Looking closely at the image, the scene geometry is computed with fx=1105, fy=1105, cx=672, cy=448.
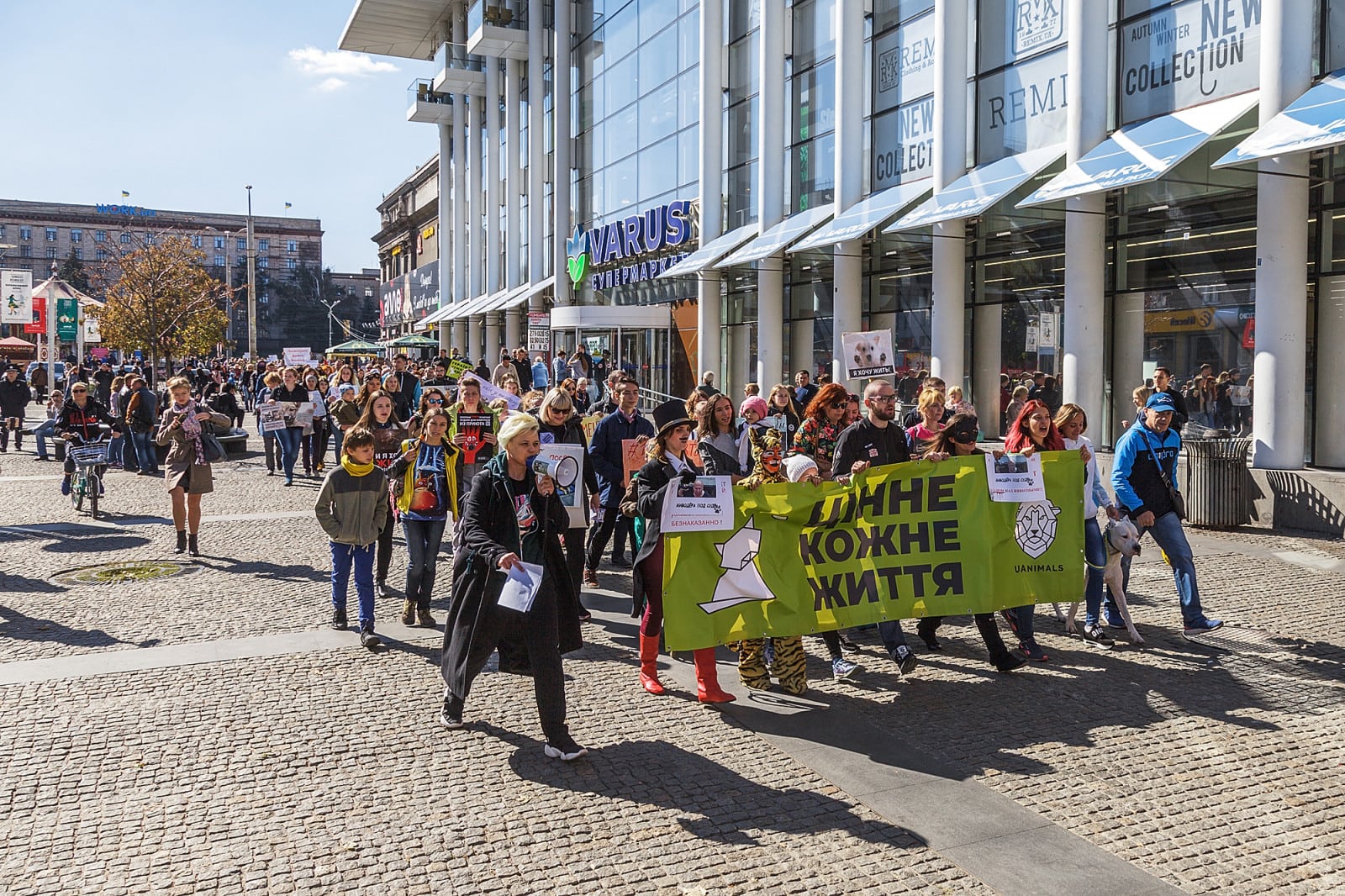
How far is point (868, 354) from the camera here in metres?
15.7

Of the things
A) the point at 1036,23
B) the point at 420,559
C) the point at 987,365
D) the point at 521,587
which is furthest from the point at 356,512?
the point at 1036,23

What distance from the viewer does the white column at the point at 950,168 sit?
20219mm

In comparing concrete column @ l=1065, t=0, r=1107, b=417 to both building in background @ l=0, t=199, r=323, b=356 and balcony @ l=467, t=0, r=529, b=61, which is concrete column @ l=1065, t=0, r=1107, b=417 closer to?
balcony @ l=467, t=0, r=529, b=61

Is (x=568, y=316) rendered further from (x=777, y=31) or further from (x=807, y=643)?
(x=807, y=643)

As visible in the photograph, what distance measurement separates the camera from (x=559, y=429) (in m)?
9.70

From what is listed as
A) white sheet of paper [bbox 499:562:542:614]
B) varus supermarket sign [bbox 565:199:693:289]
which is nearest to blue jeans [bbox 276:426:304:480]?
white sheet of paper [bbox 499:562:542:614]

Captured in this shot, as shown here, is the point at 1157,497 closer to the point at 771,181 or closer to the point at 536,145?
the point at 771,181

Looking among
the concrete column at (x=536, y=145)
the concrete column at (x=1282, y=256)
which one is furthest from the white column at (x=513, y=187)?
the concrete column at (x=1282, y=256)

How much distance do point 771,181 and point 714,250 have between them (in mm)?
2739

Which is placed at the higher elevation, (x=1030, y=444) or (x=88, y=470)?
(x=1030, y=444)

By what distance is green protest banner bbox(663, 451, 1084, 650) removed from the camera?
700 cm

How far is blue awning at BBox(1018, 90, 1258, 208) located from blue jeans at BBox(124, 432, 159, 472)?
16560 mm

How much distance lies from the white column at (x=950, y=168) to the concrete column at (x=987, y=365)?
0.61 meters

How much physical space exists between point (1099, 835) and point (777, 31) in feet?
79.5
